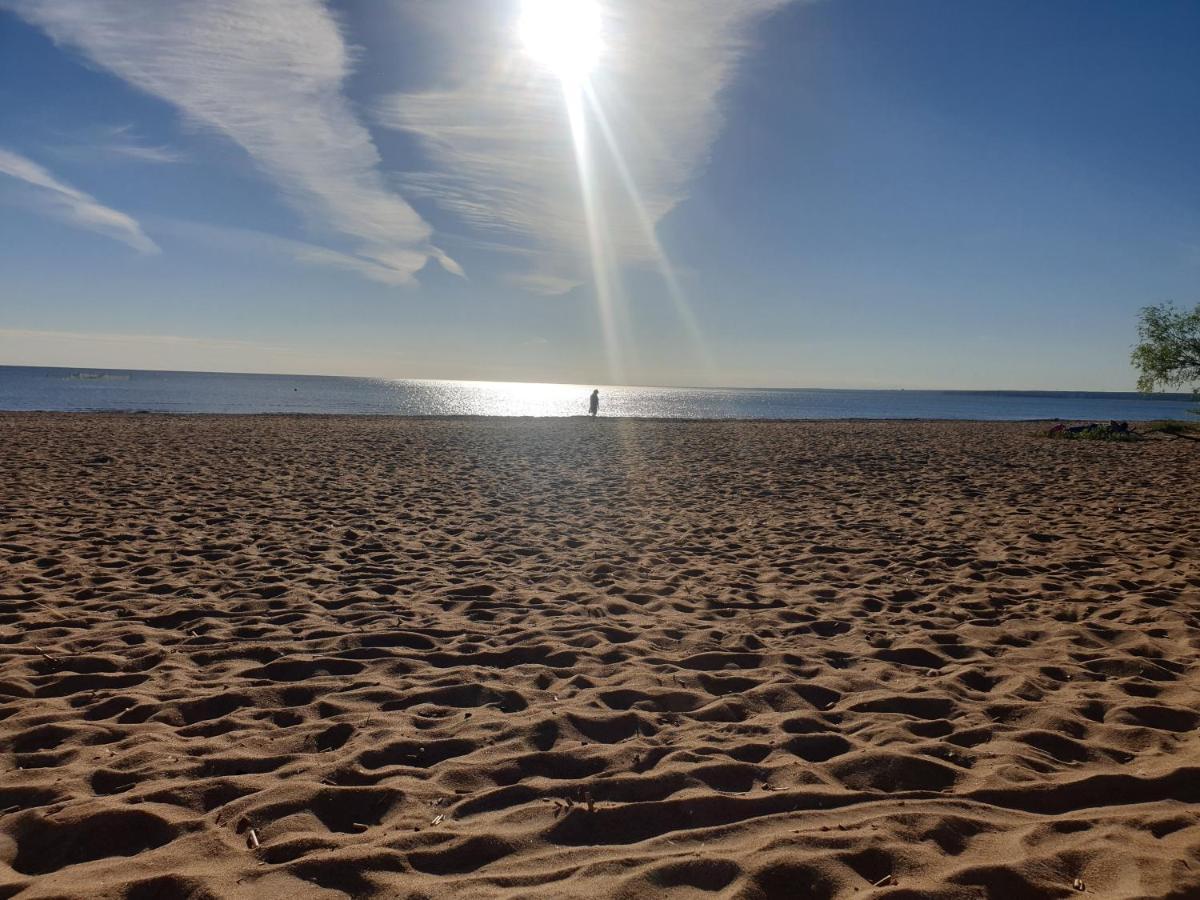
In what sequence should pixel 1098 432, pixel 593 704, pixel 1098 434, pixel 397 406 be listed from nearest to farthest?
pixel 593 704 < pixel 1098 434 < pixel 1098 432 < pixel 397 406

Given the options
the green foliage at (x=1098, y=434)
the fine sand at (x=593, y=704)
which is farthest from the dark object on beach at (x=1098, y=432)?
the fine sand at (x=593, y=704)

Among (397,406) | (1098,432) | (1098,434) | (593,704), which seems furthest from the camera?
(397,406)

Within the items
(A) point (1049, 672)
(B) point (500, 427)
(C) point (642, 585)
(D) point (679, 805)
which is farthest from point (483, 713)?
(B) point (500, 427)

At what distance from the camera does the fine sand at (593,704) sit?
7.98 ft

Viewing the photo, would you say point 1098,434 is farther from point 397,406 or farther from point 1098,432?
point 397,406

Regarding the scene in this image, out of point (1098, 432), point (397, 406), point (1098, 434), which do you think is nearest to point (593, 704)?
point (1098, 434)

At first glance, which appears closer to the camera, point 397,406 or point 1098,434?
point 1098,434

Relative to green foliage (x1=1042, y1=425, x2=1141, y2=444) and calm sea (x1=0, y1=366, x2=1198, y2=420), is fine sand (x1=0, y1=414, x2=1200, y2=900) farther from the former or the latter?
calm sea (x1=0, y1=366, x2=1198, y2=420)

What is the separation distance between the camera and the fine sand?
2434mm

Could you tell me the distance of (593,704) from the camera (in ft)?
12.2

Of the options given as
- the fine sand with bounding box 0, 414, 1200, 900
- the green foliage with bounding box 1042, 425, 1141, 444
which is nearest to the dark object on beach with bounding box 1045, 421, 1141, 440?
the green foliage with bounding box 1042, 425, 1141, 444

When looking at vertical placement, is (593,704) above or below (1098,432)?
below

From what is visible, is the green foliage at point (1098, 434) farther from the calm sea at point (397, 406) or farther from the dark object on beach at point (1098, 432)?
the calm sea at point (397, 406)

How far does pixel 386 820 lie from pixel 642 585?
11.6 ft
